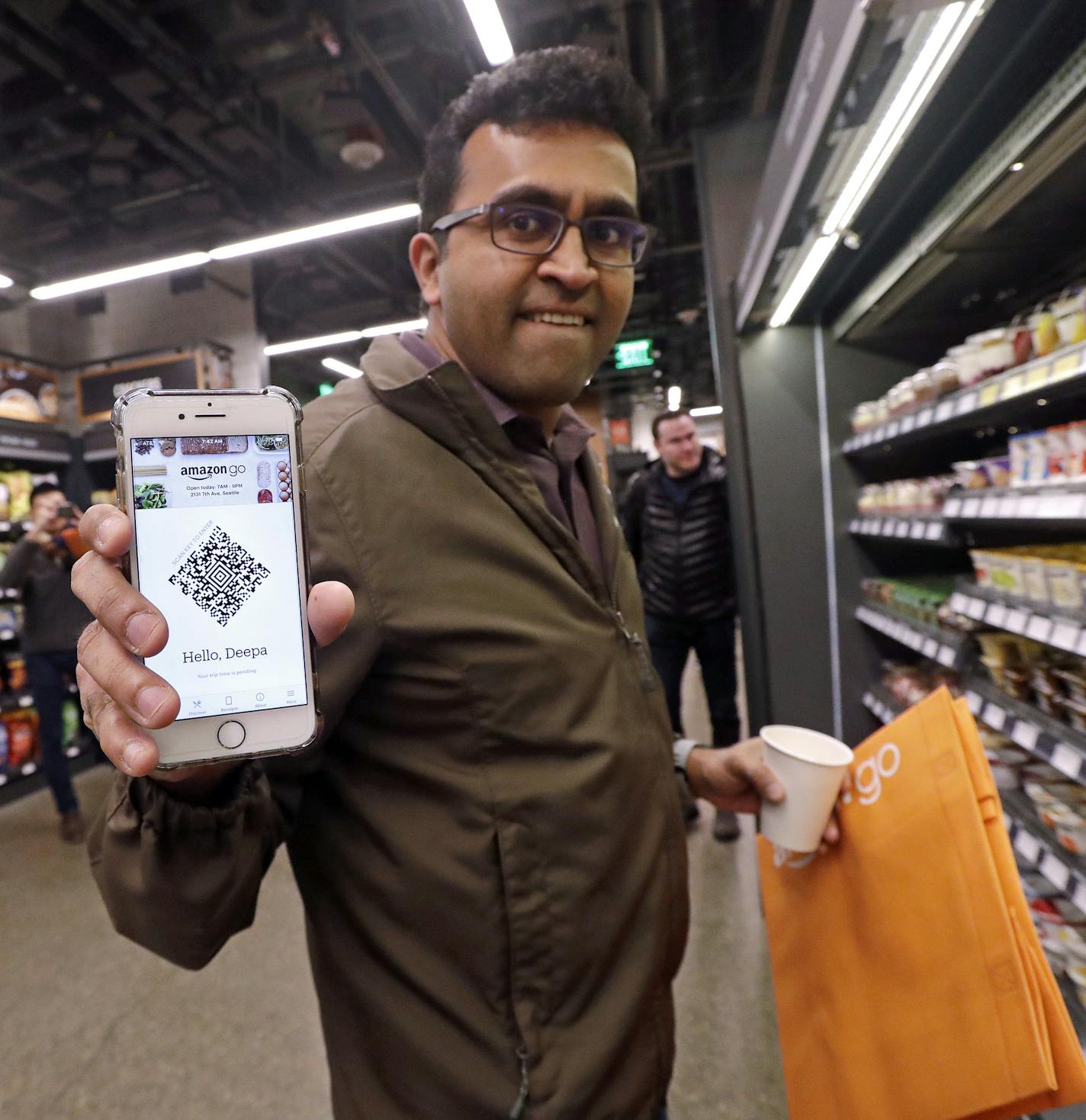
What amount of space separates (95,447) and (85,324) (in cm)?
266

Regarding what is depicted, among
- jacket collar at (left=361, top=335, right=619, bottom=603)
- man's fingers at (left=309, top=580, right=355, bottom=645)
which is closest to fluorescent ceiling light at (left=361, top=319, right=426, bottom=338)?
jacket collar at (left=361, top=335, right=619, bottom=603)

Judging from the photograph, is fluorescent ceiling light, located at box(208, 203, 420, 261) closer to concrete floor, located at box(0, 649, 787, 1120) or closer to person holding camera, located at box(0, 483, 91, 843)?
person holding camera, located at box(0, 483, 91, 843)

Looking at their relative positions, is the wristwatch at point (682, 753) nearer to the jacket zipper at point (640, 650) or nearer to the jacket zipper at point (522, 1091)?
the jacket zipper at point (640, 650)

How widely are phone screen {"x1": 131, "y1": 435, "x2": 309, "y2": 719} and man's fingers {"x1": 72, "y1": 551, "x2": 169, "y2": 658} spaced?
0.15 feet

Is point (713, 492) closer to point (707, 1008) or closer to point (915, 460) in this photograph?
point (915, 460)

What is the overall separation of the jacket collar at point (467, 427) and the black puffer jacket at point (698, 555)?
264 cm

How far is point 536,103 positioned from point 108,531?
0.82 m

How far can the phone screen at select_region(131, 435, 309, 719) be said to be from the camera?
56 centimetres

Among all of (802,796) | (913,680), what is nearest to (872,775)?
(802,796)

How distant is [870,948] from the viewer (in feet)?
2.80

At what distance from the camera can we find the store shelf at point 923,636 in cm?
192

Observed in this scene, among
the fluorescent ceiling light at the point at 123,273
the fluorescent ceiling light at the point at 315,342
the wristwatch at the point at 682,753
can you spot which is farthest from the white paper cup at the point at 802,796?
the fluorescent ceiling light at the point at 315,342

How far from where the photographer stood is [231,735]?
1.85 ft

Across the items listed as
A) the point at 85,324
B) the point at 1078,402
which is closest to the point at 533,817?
the point at 1078,402
